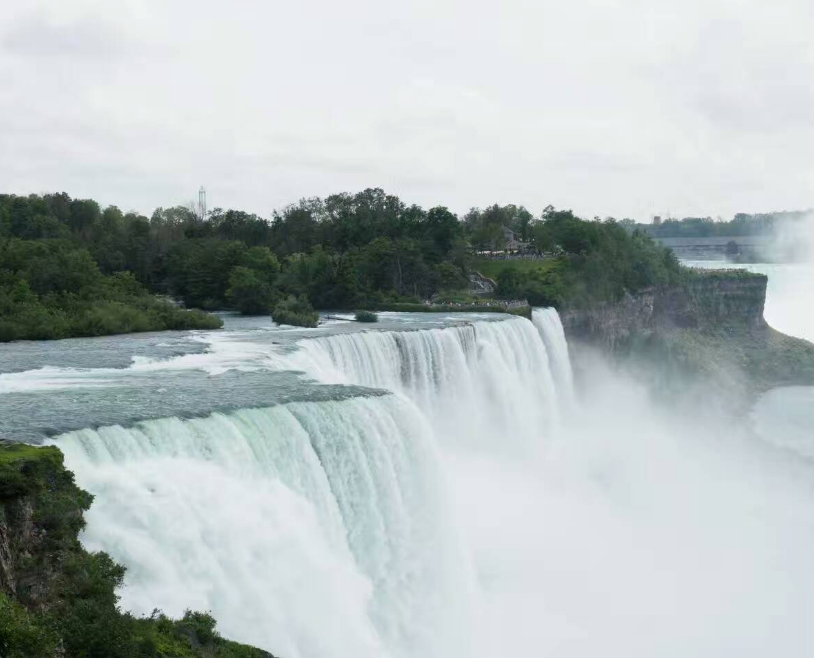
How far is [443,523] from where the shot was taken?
1859 cm

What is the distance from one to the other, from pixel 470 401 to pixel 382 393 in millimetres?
11773

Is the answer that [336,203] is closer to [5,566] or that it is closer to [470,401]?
[470,401]

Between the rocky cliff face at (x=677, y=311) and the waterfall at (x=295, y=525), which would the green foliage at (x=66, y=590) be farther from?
the rocky cliff face at (x=677, y=311)

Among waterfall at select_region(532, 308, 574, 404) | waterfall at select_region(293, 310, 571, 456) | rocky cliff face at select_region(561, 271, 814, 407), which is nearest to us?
waterfall at select_region(293, 310, 571, 456)

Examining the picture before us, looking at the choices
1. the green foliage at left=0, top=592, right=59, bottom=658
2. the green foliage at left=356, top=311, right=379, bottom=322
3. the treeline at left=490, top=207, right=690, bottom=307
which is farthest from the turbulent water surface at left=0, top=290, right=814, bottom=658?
the treeline at left=490, top=207, right=690, bottom=307

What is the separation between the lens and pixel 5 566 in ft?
36.3

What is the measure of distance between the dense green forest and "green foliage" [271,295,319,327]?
0.79 feet

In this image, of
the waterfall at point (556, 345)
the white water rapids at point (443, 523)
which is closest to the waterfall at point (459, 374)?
the white water rapids at point (443, 523)

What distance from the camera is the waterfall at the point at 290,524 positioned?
1295 centimetres

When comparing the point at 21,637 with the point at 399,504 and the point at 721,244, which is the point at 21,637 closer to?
the point at 399,504

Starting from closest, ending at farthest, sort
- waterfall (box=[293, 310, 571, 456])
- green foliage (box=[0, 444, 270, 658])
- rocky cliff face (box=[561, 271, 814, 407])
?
green foliage (box=[0, 444, 270, 658]), waterfall (box=[293, 310, 571, 456]), rocky cliff face (box=[561, 271, 814, 407])

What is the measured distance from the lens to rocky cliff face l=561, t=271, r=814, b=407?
54.7 meters

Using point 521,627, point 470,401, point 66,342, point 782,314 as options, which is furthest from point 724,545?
point 782,314

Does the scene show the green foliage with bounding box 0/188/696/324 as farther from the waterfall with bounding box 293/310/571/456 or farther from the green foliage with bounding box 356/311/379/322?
the waterfall with bounding box 293/310/571/456
